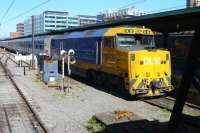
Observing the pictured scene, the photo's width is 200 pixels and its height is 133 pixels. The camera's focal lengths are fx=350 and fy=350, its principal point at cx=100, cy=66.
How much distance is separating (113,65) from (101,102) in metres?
2.29

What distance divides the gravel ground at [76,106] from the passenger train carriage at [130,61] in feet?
2.89

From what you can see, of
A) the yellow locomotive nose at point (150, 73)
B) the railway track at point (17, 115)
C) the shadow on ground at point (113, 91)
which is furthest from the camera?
the shadow on ground at point (113, 91)

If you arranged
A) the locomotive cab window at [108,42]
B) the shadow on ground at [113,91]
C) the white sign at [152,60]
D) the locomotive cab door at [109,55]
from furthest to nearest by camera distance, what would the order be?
the locomotive cab window at [108,42]
the locomotive cab door at [109,55]
the shadow on ground at [113,91]
the white sign at [152,60]

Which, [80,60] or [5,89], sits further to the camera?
[80,60]

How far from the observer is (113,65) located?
17719 millimetres

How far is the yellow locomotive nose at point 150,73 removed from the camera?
53.4 feet

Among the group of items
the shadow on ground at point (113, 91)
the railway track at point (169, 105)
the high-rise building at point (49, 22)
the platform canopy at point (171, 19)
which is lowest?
the railway track at point (169, 105)

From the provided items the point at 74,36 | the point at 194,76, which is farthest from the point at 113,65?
the point at 194,76

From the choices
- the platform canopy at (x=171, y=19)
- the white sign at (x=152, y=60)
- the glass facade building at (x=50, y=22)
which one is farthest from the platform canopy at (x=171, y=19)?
the glass facade building at (x=50, y=22)

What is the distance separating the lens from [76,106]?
15.5 meters

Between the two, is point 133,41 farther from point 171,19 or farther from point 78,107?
point 78,107

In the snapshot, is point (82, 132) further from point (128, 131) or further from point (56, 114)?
point (56, 114)

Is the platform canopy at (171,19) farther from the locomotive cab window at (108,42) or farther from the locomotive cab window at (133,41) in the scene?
the locomotive cab window at (108,42)

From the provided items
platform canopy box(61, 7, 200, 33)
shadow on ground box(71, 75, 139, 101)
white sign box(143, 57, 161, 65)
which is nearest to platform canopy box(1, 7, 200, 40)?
platform canopy box(61, 7, 200, 33)
